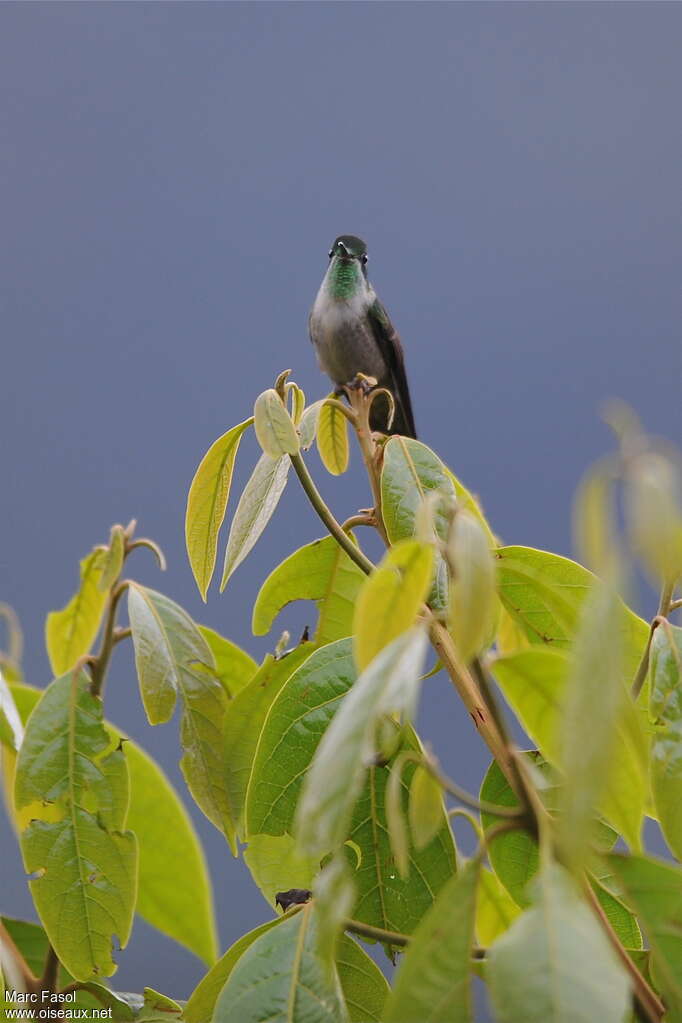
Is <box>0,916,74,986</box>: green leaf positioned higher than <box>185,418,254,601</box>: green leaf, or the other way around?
<box>185,418,254,601</box>: green leaf

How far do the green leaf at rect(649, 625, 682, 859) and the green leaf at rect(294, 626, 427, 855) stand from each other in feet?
0.70

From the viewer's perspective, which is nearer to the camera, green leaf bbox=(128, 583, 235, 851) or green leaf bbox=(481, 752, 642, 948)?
green leaf bbox=(481, 752, 642, 948)

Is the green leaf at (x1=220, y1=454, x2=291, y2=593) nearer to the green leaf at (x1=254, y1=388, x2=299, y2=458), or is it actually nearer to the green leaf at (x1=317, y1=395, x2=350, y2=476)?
the green leaf at (x1=254, y1=388, x2=299, y2=458)

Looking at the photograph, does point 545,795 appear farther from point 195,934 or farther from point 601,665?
point 195,934

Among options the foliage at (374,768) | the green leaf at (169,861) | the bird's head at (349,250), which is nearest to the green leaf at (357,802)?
the foliage at (374,768)

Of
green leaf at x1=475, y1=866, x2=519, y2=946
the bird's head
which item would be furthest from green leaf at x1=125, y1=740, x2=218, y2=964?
the bird's head

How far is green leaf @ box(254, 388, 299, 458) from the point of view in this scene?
58 centimetres

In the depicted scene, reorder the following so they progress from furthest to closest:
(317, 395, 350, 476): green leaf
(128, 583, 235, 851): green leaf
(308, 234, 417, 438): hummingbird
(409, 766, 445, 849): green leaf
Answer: (308, 234, 417, 438): hummingbird, (317, 395, 350, 476): green leaf, (128, 583, 235, 851): green leaf, (409, 766, 445, 849): green leaf

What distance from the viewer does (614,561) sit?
31 cm

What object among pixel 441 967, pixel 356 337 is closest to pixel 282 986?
pixel 441 967

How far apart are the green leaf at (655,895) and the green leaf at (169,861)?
0.45 metres

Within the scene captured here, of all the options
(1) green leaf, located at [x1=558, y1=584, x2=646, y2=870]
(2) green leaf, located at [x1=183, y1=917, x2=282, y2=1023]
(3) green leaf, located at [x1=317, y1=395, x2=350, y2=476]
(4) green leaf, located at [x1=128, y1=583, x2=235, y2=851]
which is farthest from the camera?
(3) green leaf, located at [x1=317, y1=395, x2=350, y2=476]

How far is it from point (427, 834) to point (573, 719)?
0.45 feet

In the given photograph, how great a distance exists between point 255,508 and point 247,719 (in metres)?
0.19
